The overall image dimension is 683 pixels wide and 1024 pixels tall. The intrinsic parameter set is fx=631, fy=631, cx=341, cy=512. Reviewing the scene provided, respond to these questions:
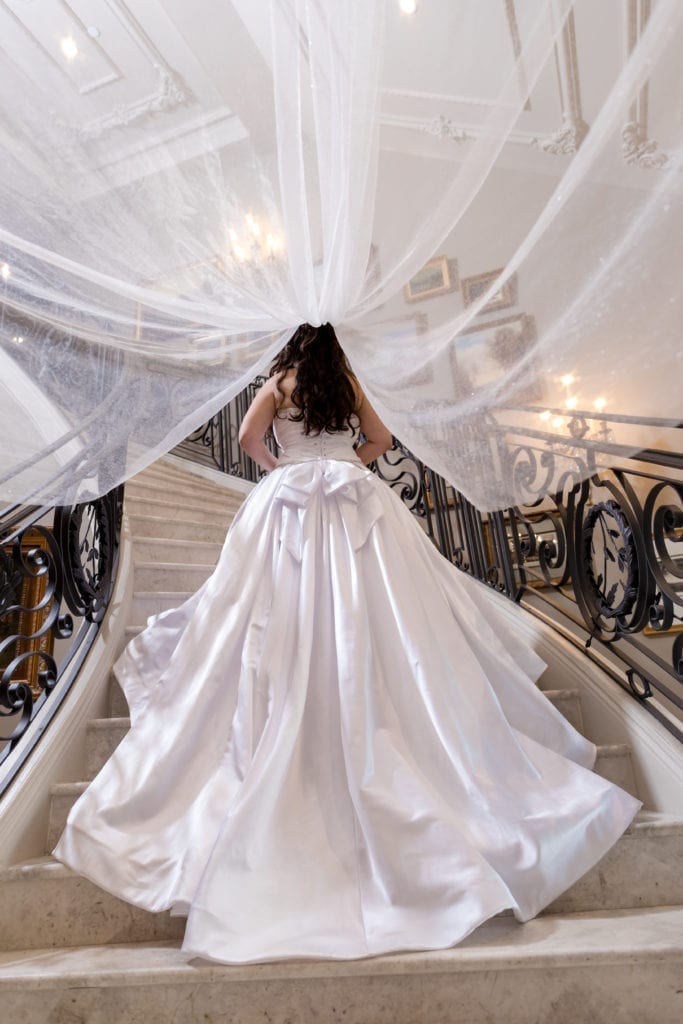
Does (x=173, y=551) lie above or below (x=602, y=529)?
above

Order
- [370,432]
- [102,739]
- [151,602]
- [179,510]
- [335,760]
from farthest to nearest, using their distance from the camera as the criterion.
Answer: [179,510], [151,602], [370,432], [102,739], [335,760]

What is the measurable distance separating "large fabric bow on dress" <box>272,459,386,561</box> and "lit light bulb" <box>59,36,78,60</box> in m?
1.20

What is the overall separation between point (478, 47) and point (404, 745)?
1.38 metres

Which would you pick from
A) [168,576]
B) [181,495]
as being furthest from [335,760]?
[181,495]

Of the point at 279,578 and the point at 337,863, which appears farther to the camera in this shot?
the point at 279,578

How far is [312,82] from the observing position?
104 cm

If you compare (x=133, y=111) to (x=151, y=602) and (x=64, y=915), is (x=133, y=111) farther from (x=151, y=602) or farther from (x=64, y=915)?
(x=151, y=602)

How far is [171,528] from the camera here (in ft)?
11.9

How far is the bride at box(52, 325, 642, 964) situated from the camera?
121cm

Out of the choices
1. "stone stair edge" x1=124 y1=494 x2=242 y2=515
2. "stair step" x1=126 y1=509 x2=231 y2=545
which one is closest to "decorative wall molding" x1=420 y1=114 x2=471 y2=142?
"stair step" x1=126 y1=509 x2=231 y2=545

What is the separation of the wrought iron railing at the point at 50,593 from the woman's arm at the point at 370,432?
1.08m

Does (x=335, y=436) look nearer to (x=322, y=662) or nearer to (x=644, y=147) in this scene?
(x=322, y=662)

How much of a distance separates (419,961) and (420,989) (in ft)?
0.18

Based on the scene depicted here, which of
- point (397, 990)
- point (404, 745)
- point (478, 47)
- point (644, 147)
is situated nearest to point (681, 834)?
point (404, 745)
